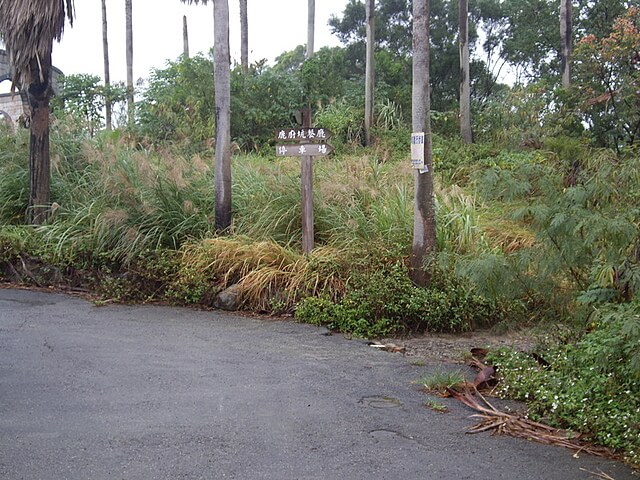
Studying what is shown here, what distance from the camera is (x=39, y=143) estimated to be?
13.9 m

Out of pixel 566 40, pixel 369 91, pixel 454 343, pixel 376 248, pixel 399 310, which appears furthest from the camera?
pixel 566 40

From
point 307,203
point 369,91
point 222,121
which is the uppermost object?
point 369,91

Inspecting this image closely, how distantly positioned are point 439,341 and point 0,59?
77.9 feet

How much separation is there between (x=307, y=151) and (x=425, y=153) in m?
1.93

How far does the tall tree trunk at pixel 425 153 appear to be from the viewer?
10062 mm

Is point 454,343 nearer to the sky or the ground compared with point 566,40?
nearer to the ground

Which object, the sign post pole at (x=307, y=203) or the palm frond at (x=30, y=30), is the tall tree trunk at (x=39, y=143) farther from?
the sign post pole at (x=307, y=203)

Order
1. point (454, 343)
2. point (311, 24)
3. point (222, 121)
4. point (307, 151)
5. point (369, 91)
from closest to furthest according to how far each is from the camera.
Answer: point (454, 343), point (307, 151), point (222, 121), point (369, 91), point (311, 24)

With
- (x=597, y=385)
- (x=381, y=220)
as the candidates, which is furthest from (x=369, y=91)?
(x=597, y=385)

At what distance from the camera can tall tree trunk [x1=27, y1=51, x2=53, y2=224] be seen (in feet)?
45.5

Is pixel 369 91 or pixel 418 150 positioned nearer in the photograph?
pixel 418 150

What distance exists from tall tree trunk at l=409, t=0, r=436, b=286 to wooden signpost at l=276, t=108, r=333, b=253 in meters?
1.57

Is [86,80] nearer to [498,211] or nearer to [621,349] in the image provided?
[498,211]

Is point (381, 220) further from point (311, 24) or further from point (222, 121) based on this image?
point (311, 24)
